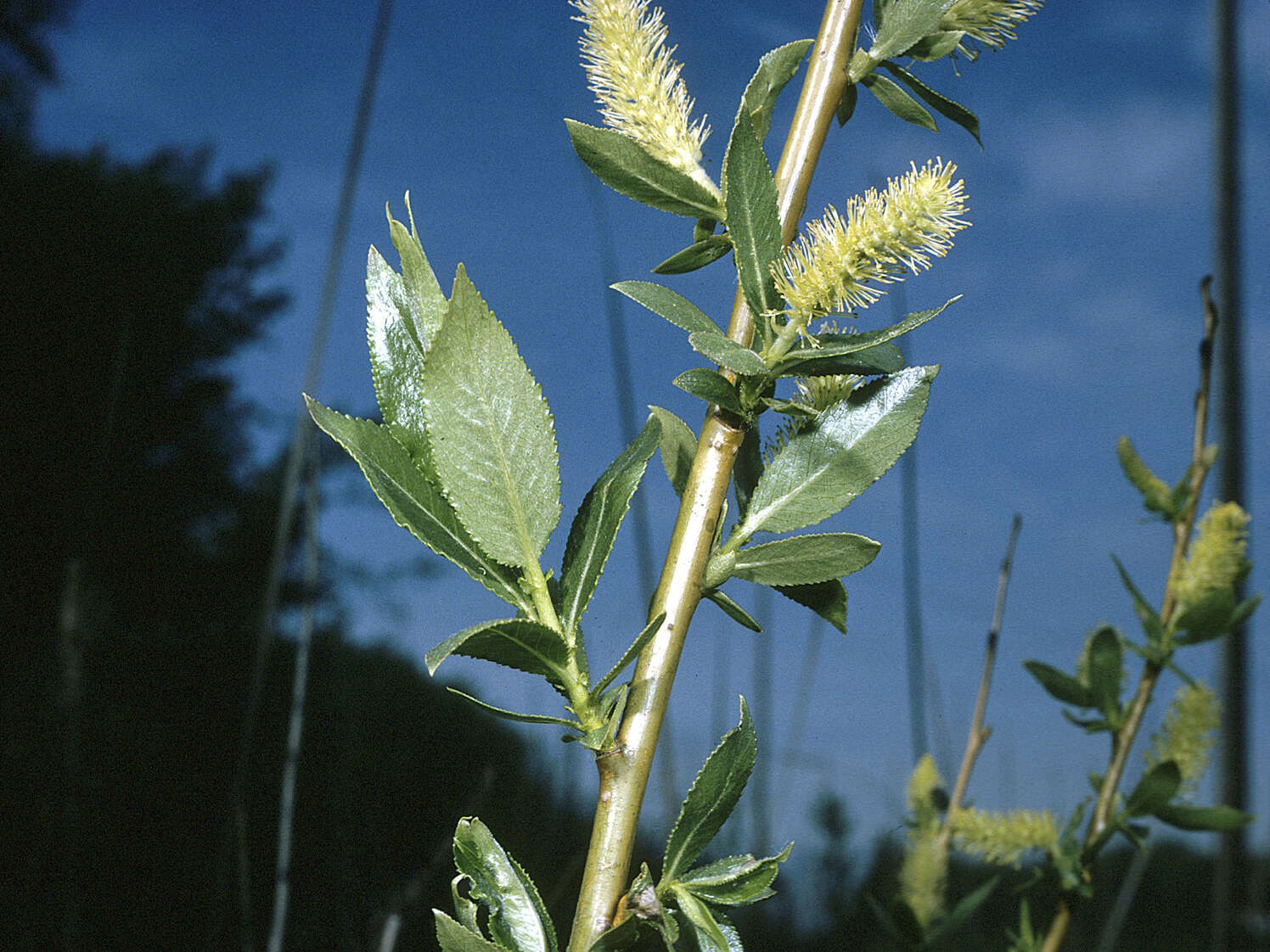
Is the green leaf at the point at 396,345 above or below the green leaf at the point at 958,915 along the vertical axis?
above

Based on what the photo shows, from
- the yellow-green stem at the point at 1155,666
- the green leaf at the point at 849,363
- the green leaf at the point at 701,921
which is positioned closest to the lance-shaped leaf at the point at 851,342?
the green leaf at the point at 849,363

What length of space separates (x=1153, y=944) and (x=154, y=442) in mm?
4562

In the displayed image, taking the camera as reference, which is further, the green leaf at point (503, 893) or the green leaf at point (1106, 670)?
the green leaf at point (1106, 670)

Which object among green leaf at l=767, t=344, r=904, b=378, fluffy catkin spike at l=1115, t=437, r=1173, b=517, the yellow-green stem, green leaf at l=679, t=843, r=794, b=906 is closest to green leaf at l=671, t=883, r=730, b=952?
green leaf at l=679, t=843, r=794, b=906

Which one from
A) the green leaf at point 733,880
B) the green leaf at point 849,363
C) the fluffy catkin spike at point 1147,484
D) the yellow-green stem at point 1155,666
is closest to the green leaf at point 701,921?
the green leaf at point 733,880

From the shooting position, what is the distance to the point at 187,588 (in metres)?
4.47

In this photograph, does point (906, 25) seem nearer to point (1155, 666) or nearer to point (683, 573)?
point (683, 573)

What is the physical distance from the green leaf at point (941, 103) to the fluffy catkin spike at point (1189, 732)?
0.35 meters

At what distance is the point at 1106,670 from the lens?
47cm

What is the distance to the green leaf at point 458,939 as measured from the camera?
0.17 m

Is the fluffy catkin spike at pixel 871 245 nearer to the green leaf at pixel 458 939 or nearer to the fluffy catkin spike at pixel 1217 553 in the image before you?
the green leaf at pixel 458 939

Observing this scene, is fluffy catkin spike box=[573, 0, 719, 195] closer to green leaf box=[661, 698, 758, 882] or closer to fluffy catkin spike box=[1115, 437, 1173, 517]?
green leaf box=[661, 698, 758, 882]

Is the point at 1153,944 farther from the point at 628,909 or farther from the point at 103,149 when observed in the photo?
the point at 103,149

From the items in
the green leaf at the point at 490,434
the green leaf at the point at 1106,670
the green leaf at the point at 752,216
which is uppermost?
the green leaf at the point at 752,216
